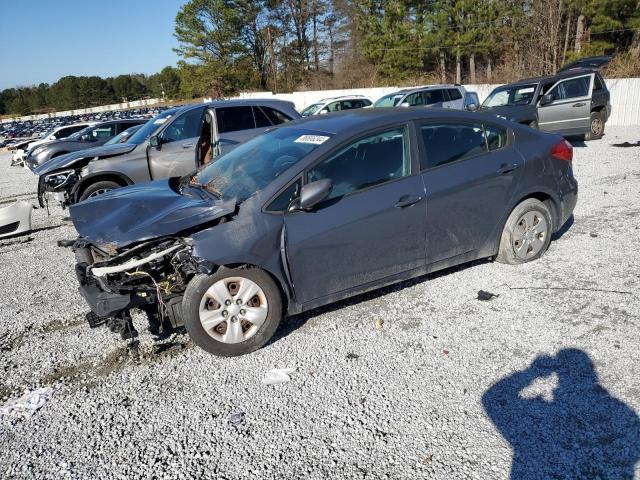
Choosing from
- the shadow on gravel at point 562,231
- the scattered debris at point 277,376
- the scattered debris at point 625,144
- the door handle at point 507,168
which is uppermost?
the door handle at point 507,168

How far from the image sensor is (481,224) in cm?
440

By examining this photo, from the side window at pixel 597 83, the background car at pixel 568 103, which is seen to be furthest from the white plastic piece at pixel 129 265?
the side window at pixel 597 83

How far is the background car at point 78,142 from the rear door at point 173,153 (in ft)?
23.1

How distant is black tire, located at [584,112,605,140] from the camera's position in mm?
12352

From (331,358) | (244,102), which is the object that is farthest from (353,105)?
(331,358)

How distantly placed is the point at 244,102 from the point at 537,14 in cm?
2752

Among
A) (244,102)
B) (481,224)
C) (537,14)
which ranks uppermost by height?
(537,14)

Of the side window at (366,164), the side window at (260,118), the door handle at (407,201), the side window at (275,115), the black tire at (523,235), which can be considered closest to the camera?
the side window at (366,164)

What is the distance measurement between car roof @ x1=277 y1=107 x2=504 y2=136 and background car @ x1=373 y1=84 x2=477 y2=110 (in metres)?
11.5

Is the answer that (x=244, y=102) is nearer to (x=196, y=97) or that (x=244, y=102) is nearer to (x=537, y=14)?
(x=537, y=14)

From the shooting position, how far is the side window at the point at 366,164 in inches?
146

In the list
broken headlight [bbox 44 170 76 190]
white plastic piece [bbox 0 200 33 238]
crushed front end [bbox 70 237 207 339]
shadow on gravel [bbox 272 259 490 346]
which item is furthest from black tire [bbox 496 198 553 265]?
white plastic piece [bbox 0 200 33 238]

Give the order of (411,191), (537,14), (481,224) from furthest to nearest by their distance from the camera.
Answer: (537,14), (481,224), (411,191)

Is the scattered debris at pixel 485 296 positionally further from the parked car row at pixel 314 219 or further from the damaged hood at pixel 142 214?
the damaged hood at pixel 142 214
